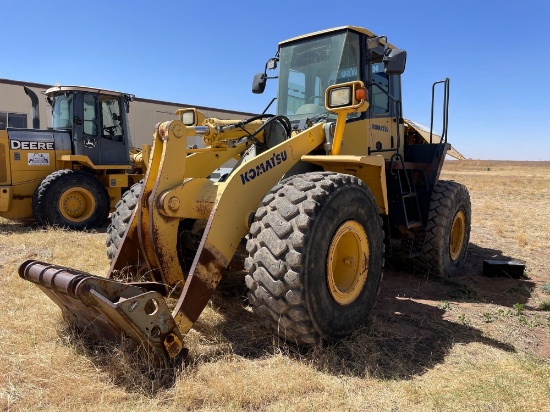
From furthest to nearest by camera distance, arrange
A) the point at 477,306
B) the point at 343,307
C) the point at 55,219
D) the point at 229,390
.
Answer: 1. the point at 55,219
2. the point at 477,306
3. the point at 343,307
4. the point at 229,390

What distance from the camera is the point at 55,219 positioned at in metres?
9.42

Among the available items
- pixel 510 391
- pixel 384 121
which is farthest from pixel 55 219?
pixel 510 391

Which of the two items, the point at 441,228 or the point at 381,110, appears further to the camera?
the point at 441,228

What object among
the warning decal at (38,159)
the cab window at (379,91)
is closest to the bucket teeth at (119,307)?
the cab window at (379,91)

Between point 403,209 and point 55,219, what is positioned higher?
point 403,209

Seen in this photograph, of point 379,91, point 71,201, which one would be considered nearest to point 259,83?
point 379,91

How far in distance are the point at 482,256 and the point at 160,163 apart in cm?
622

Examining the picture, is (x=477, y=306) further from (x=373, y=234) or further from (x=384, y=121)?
(x=384, y=121)

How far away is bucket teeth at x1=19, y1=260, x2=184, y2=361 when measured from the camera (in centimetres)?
285

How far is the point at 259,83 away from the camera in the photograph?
599 cm

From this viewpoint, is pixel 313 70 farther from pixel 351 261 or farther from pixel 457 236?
pixel 457 236

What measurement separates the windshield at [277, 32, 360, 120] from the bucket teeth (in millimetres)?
2990

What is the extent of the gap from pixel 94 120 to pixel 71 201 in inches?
73.8

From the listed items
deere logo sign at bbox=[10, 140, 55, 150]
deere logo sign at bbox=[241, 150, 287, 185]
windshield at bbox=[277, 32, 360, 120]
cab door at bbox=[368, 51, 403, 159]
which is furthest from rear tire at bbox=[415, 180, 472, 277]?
deere logo sign at bbox=[10, 140, 55, 150]
